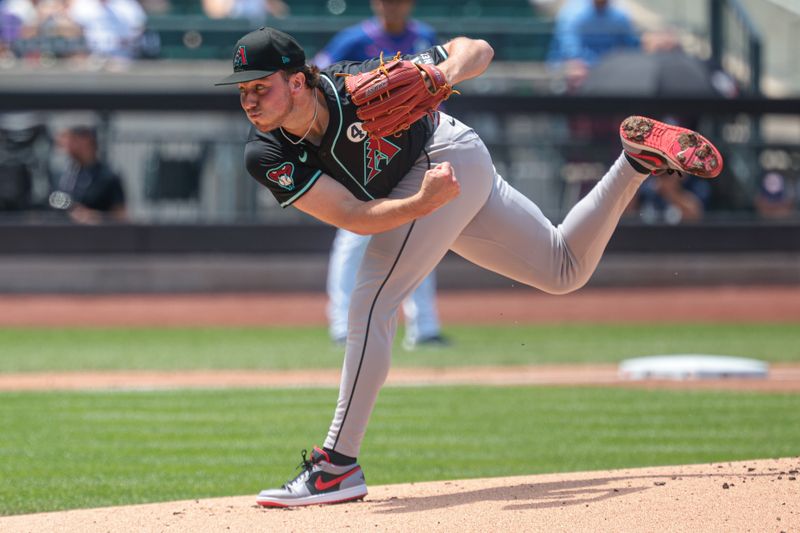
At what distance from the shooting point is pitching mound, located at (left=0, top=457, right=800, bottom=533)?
3.79m

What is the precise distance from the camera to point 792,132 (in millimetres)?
16156

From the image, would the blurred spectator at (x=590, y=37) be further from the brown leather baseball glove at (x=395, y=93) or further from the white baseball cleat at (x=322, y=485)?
the white baseball cleat at (x=322, y=485)

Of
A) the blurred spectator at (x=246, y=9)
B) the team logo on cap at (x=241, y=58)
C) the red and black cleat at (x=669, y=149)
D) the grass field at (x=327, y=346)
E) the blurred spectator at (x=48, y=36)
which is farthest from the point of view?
the blurred spectator at (x=246, y=9)

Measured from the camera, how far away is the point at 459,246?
481cm

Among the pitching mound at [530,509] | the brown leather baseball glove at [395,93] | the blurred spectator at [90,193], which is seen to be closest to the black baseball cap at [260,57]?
the brown leather baseball glove at [395,93]

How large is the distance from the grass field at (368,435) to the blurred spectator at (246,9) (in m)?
9.55

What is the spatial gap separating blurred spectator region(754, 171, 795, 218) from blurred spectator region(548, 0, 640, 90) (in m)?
2.97

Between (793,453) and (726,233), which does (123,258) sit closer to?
(726,233)

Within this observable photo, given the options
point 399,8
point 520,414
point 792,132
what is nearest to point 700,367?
point 520,414

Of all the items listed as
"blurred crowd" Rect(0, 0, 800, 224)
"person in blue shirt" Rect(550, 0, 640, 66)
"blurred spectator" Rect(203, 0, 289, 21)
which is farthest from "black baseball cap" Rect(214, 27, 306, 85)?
"blurred spectator" Rect(203, 0, 289, 21)

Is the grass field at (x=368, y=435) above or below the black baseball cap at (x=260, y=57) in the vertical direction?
below

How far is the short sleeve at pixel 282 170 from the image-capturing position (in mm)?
4320

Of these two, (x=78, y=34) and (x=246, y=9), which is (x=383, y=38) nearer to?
(x=78, y=34)

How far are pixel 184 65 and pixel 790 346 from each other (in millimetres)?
9282
